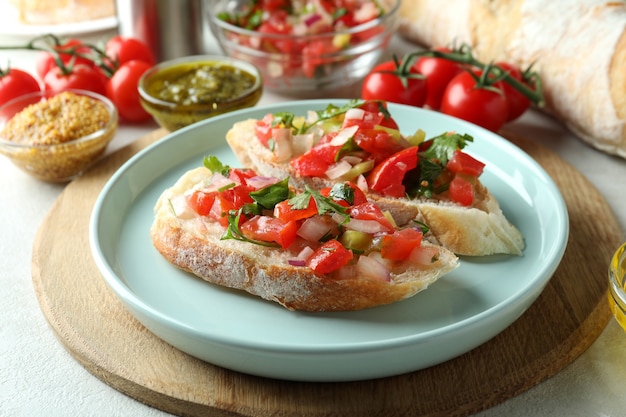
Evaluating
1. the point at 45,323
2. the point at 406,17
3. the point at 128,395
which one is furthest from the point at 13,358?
the point at 406,17

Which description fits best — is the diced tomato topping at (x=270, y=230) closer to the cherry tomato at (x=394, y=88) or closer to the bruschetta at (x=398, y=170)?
the bruschetta at (x=398, y=170)

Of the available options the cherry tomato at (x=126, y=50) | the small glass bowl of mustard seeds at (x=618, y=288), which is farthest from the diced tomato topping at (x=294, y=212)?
the cherry tomato at (x=126, y=50)

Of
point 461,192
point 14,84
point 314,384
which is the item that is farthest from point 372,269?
point 14,84

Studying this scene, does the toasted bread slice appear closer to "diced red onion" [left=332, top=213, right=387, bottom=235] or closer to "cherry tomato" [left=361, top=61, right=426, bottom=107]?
"diced red onion" [left=332, top=213, right=387, bottom=235]

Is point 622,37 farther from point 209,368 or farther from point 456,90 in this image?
point 209,368

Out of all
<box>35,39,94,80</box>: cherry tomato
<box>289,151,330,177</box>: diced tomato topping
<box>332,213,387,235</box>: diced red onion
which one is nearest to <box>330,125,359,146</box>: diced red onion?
<box>289,151,330,177</box>: diced tomato topping

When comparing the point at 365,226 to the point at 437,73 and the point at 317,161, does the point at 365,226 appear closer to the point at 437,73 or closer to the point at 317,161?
the point at 317,161
